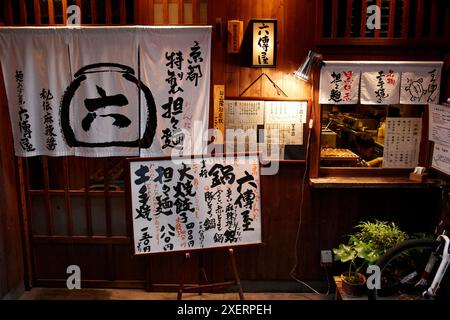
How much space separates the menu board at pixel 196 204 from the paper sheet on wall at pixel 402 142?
238 centimetres

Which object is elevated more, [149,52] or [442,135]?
[149,52]

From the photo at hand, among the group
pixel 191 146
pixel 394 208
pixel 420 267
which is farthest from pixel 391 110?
pixel 191 146

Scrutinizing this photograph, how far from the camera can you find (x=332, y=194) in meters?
6.92

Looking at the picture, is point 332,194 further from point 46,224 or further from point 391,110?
point 46,224

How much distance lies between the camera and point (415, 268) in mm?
6289

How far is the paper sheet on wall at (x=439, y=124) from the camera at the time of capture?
604 cm

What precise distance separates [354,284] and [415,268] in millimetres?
979

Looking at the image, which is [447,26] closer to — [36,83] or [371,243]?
[371,243]

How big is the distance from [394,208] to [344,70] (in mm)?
2444

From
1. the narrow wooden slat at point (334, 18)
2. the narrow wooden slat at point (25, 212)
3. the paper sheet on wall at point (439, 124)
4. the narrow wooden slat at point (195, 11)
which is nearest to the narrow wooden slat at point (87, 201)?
the narrow wooden slat at point (25, 212)

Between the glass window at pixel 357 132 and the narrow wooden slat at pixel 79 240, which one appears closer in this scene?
the glass window at pixel 357 132

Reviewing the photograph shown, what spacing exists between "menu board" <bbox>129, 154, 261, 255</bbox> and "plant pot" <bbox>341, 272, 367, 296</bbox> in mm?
1509

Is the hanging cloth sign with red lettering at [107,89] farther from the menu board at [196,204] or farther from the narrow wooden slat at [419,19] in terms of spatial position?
the narrow wooden slat at [419,19]

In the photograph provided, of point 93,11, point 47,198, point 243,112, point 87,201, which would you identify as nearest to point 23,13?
point 93,11
